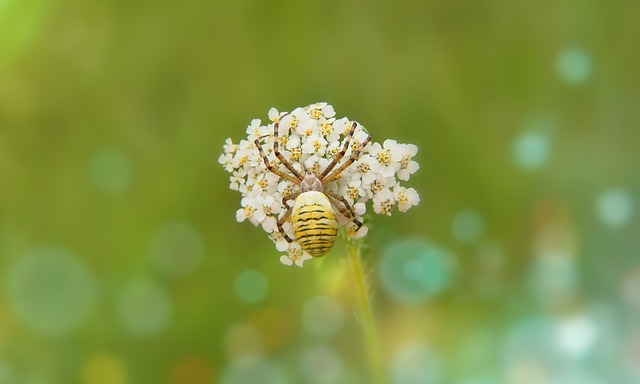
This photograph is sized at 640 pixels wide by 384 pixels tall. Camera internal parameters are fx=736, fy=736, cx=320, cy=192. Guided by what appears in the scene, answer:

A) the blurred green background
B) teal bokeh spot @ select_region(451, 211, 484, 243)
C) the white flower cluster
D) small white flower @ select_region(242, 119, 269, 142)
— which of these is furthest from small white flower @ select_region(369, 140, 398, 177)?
teal bokeh spot @ select_region(451, 211, 484, 243)

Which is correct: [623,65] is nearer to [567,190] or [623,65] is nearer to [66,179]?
[567,190]

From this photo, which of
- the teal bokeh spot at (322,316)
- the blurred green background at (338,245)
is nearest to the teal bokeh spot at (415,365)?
the blurred green background at (338,245)

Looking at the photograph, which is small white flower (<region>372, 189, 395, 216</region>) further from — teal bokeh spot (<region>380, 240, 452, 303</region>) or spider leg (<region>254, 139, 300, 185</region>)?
teal bokeh spot (<region>380, 240, 452, 303</region>)

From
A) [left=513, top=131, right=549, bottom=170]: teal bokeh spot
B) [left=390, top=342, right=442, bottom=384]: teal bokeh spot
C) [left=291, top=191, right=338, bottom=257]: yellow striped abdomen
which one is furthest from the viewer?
[left=513, top=131, right=549, bottom=170]: teal bokeh spot

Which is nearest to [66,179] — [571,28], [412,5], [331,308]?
[331,308]

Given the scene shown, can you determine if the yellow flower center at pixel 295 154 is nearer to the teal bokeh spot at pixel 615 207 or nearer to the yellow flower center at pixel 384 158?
the yellow flower center at pixel 384 158

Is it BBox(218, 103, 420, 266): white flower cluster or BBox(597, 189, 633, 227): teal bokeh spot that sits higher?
BBox(597, 189, 633, 227): teal bokeh spot
